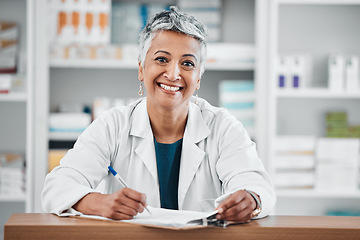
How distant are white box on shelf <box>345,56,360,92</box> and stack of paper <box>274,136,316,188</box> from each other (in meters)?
0.38

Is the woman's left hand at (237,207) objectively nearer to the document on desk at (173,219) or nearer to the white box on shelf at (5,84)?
the document on desk at (173,219)

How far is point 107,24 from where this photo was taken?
2607 millimetres

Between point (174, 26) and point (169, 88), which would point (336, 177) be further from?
point (174, 26)

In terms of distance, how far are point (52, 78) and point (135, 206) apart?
6.82ft

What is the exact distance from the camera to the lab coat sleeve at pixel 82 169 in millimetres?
1196

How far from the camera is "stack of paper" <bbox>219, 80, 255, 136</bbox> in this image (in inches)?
103

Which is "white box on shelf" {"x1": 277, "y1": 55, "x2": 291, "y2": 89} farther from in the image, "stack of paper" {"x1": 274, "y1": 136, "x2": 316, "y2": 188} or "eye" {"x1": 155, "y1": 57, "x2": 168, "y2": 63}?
"eye" {"x1": 155, "y1": 57, "x2": 168, "y2": 63}

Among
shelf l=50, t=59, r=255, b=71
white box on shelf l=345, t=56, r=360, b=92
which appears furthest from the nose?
white box on shelf l=345, t=56, r=360, b=92

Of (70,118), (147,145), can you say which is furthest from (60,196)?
(70,118)

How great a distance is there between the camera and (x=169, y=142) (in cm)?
157

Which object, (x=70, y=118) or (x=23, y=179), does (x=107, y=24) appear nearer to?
(x=70, y=118)

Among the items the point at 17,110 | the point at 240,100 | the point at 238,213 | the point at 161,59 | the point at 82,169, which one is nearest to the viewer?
the point at 238,213

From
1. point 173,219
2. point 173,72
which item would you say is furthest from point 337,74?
point 173,219

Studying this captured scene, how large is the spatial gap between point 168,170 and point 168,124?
0.17 metres
